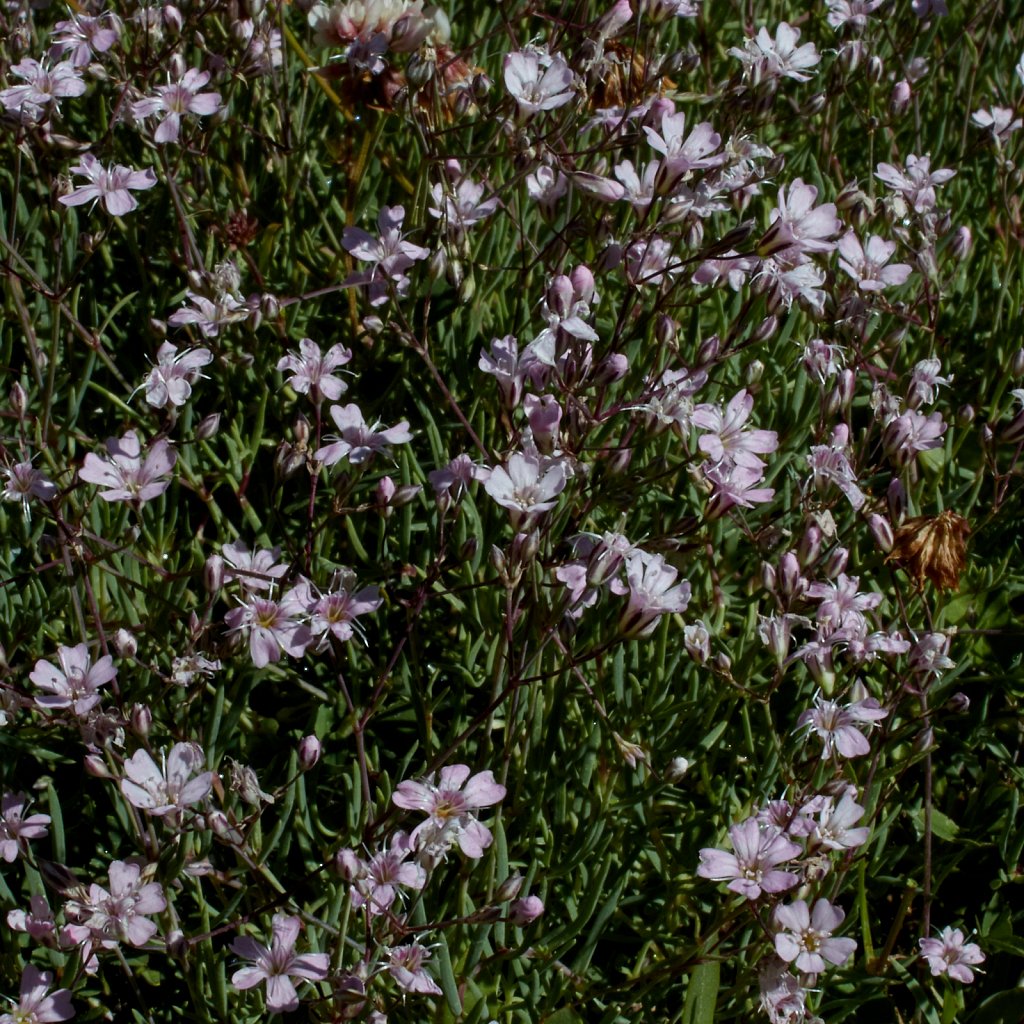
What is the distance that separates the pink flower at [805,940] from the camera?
1.73 m

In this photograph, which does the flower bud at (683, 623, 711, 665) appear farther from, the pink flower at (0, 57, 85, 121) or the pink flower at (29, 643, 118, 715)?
the pink flower at (0, 57, 85, 121)

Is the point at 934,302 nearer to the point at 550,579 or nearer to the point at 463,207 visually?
the point at 463,207

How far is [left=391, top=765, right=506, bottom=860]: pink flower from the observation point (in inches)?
67.4

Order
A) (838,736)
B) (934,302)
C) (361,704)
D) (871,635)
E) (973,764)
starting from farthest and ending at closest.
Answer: (934,302), (973,764), (361,704), (871,635), (838,736)

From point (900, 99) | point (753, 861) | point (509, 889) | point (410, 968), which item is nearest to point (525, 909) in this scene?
point (509, 889)

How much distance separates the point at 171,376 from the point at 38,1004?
1.03 m

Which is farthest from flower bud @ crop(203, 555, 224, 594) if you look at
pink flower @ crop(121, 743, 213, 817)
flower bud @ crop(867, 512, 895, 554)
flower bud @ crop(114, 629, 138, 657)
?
flower bud @ crop(867, 512, 895, 554)

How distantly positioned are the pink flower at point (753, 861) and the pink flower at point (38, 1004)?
0.94 metres

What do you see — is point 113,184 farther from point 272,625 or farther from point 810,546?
point 810,546

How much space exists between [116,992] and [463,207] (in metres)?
1.66

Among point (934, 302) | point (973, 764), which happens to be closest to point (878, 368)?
point (934, 302)

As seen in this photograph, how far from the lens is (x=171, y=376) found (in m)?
2.14

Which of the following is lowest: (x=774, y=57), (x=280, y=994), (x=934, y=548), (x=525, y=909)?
(x=280, y=994)

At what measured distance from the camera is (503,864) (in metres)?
1.96
